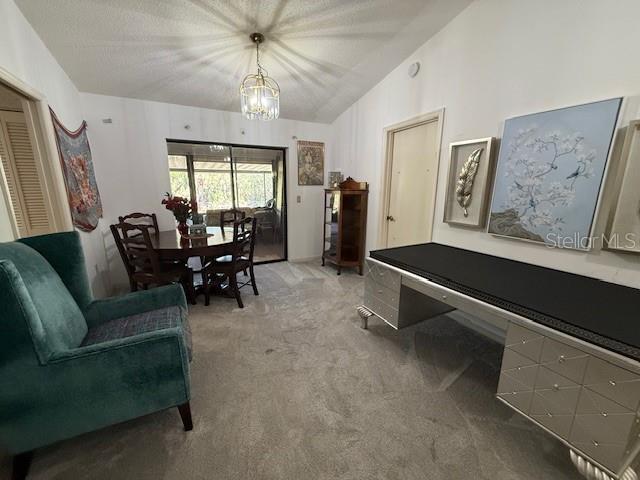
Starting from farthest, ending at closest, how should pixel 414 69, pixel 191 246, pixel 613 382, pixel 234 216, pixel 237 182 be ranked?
1. pixel 237 182
2. pixel 234 216
3. pixel 414 69
4. pixel 191 246
5. pixel 613 382

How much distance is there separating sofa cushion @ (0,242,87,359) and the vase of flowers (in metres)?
1.48

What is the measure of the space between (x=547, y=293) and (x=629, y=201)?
0.69 m

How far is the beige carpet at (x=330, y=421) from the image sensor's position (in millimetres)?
1229

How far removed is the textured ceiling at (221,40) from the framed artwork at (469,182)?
122 centimetres

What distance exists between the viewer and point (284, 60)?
8.77 ft

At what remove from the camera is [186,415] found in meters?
1.39

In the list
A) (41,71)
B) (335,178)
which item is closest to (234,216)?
(335,178)

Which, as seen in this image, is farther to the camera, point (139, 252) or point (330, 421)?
point (139, 252)

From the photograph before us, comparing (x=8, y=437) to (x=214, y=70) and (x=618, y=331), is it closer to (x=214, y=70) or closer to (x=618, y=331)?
(x=618, y=331)

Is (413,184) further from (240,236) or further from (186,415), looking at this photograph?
(186,415)

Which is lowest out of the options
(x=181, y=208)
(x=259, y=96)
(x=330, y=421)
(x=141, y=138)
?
(x=330, y=421)

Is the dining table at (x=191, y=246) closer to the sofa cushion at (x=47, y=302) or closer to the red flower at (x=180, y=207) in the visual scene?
the red flower at (x=180, y=207)

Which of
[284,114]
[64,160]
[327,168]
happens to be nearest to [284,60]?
[284,114]

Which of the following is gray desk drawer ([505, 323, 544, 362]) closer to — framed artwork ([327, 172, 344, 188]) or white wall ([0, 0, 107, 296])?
framed artwork ([327, 172, 344, 188])
